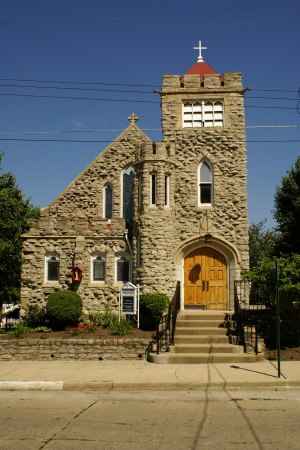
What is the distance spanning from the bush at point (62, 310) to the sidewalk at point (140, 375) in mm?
2911

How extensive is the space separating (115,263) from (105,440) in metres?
11.8

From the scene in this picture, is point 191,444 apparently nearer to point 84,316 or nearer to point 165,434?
point 165,434

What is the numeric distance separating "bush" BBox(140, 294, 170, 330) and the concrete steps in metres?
0.66

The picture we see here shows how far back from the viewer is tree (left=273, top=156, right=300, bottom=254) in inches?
825

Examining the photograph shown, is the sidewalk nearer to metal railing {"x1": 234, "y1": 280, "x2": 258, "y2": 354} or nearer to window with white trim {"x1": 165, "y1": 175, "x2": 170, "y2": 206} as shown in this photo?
metal railing {"x1": 234, "y1": 280, "x2": 258, "y2": 354}

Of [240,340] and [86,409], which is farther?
[240,340]

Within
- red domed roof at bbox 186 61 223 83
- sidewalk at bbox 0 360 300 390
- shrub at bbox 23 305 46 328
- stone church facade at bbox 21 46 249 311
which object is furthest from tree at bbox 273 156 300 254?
shrub at bbox 23 305 46 328

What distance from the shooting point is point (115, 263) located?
18.4m

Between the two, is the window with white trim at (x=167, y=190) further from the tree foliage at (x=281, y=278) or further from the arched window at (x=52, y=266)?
the arched window at (x=52, y=266)

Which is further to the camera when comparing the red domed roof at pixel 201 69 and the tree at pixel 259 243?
the tree at pixel 259 243

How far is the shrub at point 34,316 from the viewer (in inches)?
689

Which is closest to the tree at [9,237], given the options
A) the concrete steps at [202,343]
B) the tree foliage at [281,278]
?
the concrete steps at [202,343]

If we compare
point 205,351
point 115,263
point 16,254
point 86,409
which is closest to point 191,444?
point 86,409

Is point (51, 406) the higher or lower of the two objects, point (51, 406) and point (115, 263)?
the lower
